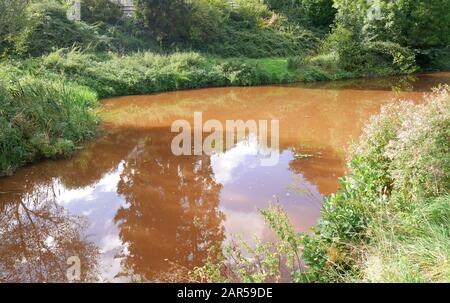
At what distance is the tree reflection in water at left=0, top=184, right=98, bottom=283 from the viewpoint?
492cm

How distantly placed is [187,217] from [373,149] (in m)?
2.68

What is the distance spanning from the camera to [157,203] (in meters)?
6.68

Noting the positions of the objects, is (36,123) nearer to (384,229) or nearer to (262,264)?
(262,264)

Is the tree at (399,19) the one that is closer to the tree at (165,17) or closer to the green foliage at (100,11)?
the tree at (165,17)

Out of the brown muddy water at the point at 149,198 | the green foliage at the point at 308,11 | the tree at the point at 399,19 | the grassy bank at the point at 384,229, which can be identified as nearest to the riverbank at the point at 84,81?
the brown muddy water at the point at 149,198

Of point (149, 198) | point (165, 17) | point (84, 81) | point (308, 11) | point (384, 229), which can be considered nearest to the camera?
point (384, 229)

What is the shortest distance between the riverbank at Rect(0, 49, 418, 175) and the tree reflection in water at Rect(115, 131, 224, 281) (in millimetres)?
1692

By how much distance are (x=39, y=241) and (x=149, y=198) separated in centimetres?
177


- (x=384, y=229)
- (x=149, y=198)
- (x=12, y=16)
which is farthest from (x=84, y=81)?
(x=384, y=229)

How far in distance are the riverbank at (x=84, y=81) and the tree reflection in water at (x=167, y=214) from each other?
1692 millimetres

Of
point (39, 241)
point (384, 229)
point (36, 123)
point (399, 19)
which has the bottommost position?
point (39, 241)

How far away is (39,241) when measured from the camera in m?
5.66
